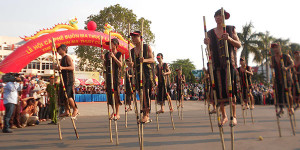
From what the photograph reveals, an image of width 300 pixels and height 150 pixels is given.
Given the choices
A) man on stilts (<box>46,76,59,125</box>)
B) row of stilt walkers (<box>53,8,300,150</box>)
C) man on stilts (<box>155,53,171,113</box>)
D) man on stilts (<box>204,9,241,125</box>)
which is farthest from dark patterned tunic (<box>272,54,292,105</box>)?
man on stilts (<box>46,76,59,125</box>)

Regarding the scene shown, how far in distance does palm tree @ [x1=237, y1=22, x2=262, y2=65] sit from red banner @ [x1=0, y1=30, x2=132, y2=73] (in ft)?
72.6

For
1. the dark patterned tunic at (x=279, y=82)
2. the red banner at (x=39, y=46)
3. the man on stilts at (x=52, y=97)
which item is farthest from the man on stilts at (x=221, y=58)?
the red banner at (x=39, y=46)

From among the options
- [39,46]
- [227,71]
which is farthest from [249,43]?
[227,71]

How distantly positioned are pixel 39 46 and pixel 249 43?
27.7 metres

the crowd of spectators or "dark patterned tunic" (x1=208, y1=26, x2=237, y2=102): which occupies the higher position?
"dark patterned tunic" (x1=208, y1=26, x2=237, y2=102)

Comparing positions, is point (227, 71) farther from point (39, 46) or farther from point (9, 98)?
point (39, 46)

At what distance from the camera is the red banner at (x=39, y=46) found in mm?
15344

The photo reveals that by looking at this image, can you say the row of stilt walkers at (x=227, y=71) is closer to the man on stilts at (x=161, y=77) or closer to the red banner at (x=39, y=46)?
the man on stilts at (x=161, y=77)

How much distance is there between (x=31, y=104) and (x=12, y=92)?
152cm

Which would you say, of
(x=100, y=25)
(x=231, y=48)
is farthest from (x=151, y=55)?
(x=100, y=25)

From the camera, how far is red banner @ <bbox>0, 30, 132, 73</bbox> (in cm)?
1534

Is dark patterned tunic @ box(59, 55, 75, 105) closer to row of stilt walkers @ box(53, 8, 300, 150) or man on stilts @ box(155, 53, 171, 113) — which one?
row of stilt walkers @ box(53, 8, 300, 150)

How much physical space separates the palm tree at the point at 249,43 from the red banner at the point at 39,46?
72.6 ft

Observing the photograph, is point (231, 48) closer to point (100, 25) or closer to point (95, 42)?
point (95, 42)
